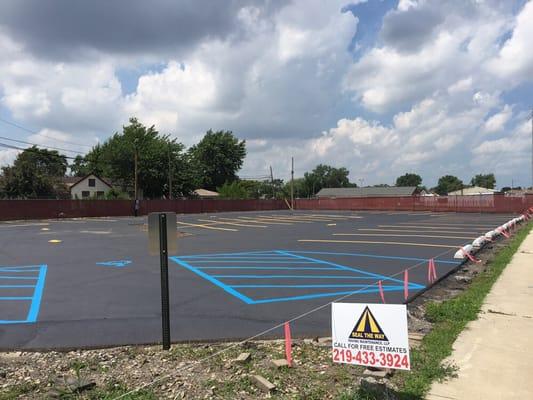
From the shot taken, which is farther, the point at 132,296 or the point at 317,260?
the point at 317,260

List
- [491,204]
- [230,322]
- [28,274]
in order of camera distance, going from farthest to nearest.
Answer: [491,204] < [28,274] < [230,322]

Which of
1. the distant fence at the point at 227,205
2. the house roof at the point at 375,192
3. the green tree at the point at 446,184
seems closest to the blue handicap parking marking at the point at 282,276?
the distant fence at the point at 227,205

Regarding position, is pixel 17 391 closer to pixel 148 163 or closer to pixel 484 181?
pixel 148 163

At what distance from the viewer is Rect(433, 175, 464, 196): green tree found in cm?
17050

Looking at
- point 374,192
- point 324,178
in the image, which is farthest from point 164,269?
point 324,178

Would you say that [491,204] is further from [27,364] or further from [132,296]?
[27,364]

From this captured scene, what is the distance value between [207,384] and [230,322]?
234 centimetres

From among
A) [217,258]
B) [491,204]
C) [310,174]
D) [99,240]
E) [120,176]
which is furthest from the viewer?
[310,174]

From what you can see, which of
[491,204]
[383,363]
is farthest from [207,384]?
[491,204]

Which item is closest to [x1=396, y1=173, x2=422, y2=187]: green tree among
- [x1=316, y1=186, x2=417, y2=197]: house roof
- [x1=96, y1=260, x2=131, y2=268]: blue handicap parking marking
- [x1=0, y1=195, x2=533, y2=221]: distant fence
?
[x1=316, y1=186, x2=417, y2=197]: house roof

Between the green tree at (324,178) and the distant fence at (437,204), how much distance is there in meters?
82.8

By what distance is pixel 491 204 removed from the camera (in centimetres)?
4725

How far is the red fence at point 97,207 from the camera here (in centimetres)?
3925

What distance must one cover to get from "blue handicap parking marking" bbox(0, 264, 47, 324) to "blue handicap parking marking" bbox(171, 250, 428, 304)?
3.48 metres
